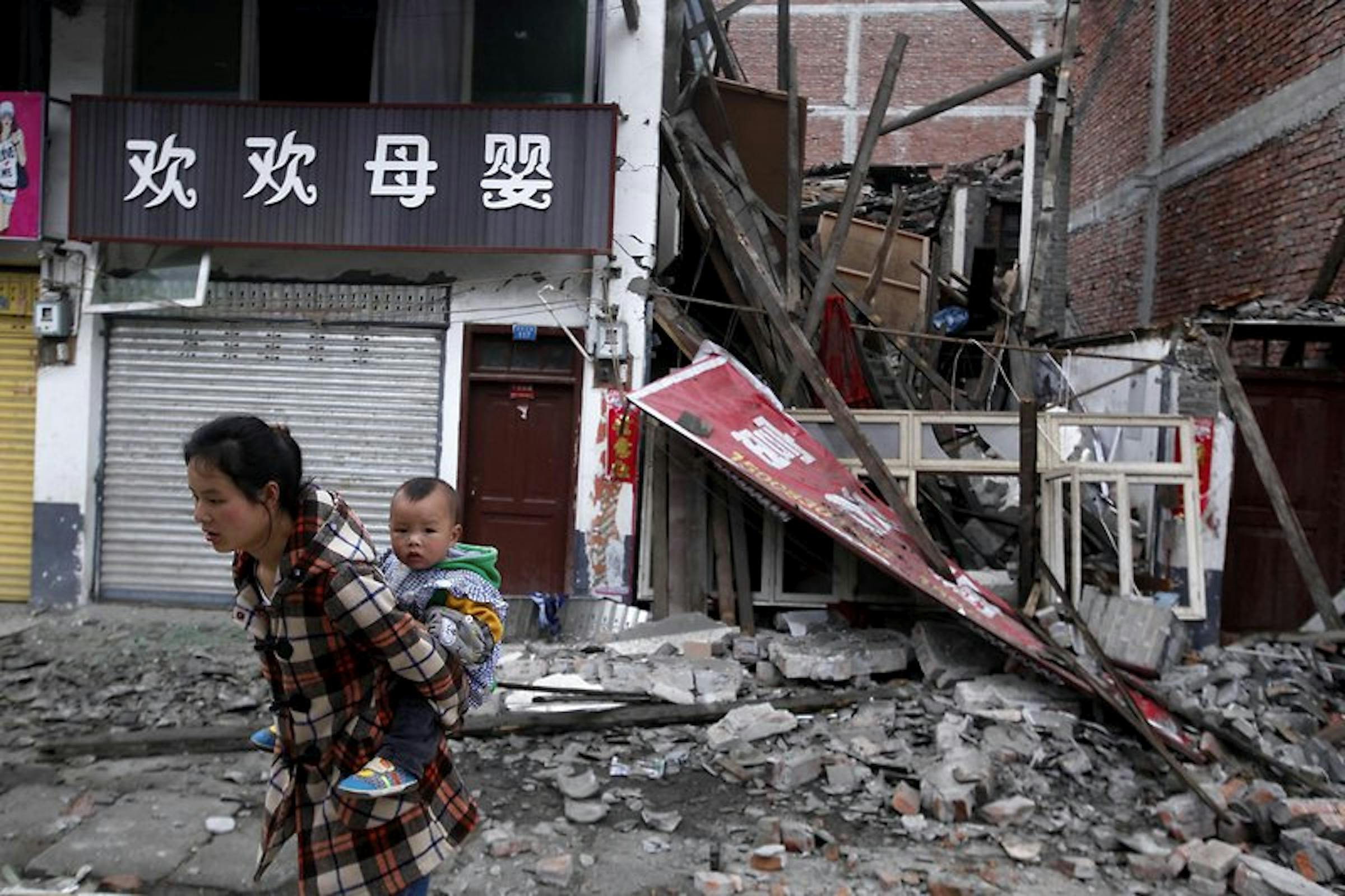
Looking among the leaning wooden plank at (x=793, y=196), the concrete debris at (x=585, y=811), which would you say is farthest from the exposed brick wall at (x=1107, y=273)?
the concrete debris at (x=585, y=811)

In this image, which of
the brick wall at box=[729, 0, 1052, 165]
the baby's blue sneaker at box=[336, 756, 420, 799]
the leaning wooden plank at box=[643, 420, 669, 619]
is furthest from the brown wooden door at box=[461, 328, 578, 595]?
the brick wall at box=[729, 0, 1052, 165]

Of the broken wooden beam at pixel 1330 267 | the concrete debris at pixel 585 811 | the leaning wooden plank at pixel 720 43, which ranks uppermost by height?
the leaning wooden plank at pixel 720 43

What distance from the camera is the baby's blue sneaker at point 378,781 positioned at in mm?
1963

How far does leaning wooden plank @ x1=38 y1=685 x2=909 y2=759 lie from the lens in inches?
211

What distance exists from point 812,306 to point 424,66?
3971 millimetres

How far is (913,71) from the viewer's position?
2262 centimetres

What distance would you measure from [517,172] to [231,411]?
3313 millimetres

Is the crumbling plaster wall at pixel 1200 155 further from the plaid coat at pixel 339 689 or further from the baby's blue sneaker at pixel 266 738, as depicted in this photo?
the baby's blue sneaker at pixel 266 738

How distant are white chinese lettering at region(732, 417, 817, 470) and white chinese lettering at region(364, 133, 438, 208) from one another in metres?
3.39

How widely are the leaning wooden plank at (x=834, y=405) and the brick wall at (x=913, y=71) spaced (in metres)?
15.2

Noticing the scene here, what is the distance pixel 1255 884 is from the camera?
389 cm

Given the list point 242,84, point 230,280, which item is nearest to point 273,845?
point 230,280

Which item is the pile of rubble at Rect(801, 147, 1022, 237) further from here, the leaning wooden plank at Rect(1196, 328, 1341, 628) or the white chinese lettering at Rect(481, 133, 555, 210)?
the leaning wooden plank at Rect(1196, 328, 1341, 628)

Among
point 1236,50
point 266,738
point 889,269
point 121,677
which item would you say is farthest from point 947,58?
point 266,738
